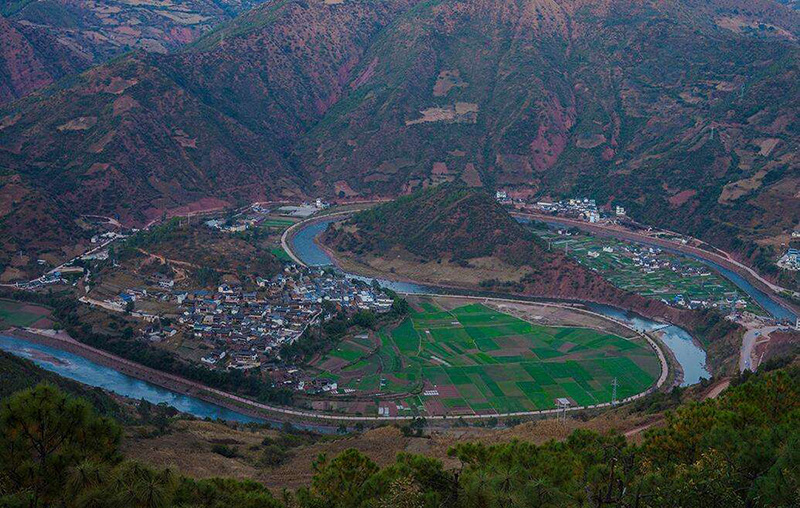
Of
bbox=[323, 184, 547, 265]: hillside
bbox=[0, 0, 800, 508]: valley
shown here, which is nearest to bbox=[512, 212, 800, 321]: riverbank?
bbox=[0, 0, 800, 508]: valley

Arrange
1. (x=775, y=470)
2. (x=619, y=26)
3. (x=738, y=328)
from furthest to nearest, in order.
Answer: (x=619, y=26), (x=738, y=328), (x=775, y=470)

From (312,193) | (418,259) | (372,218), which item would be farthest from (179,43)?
(418,259)

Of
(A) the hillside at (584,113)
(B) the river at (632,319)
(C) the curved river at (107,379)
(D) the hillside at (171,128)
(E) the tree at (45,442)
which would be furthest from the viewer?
(A) the hillside at (584,113)

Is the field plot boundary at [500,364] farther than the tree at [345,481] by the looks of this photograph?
Yes

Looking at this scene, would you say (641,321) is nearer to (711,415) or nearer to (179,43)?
(711,415)

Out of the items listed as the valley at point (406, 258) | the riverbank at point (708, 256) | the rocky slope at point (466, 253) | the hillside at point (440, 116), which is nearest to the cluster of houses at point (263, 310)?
the valley at point (406, 258)

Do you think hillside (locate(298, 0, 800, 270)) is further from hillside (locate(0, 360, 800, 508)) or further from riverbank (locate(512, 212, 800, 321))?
hillside (locate(0, 360, 800, 508))

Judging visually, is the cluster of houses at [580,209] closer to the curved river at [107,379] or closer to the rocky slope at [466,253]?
the rocky slope at [466,253]
